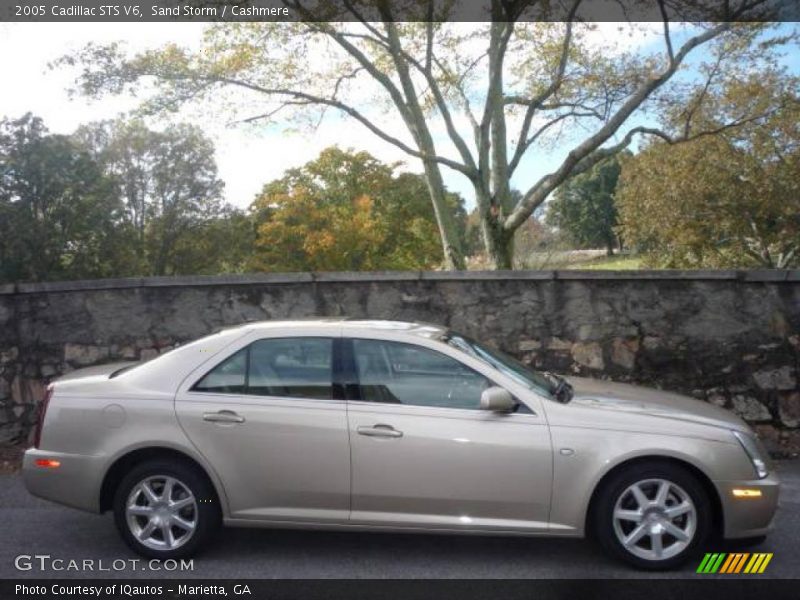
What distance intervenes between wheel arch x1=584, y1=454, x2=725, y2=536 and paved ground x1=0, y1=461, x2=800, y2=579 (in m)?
0.31

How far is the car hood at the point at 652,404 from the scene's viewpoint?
15.1ft

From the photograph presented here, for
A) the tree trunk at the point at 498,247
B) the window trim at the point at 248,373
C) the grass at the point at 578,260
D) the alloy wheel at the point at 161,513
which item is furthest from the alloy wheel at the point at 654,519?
the grass at the point at 578,260

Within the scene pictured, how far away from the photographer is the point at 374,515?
14.8ft

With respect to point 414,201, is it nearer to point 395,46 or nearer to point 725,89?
point 725,89

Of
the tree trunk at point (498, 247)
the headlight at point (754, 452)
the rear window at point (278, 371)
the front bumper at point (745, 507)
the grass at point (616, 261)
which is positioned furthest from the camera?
the grass at point (616, 261)

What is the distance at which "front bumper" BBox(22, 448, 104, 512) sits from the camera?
4.63 metres

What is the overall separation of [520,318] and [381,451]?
3886 mm

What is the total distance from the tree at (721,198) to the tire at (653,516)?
22.1 metres

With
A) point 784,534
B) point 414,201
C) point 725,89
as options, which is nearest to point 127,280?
point 784,534

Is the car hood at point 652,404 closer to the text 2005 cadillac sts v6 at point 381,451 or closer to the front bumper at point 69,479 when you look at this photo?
the text 2005 cadillac sts v6 at point 381,451

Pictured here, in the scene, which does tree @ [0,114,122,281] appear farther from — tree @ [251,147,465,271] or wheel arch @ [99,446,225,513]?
wheel arch @ [99,446,225,513]

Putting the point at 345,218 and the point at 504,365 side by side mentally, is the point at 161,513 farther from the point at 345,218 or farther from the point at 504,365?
the point at 345,218

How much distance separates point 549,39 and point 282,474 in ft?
40.0

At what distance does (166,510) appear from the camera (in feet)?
15.1
